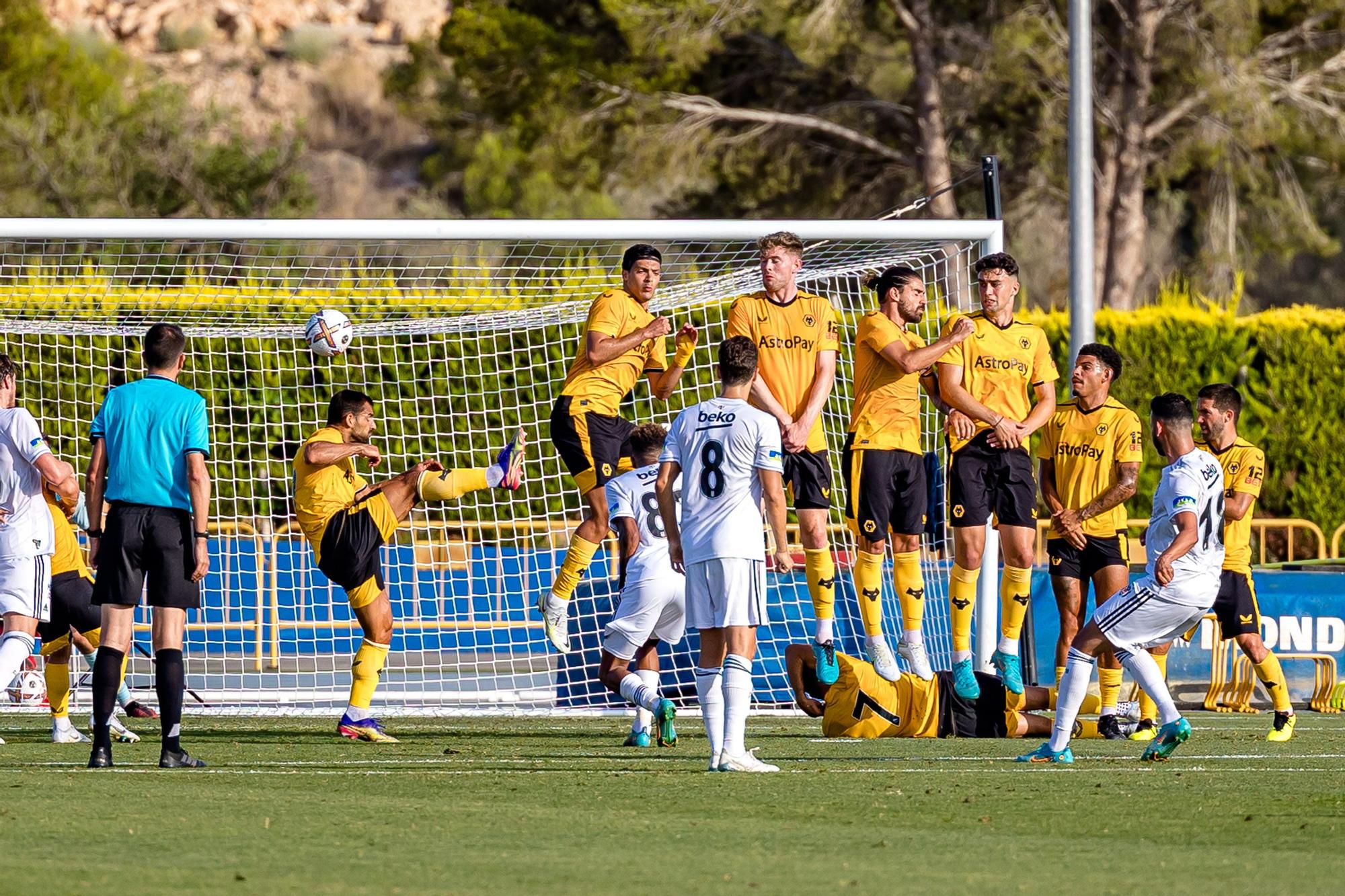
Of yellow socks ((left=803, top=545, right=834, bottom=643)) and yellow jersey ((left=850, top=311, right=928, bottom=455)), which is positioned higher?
yellow jersey ((left=850, top=311, right=928, bottom=455))

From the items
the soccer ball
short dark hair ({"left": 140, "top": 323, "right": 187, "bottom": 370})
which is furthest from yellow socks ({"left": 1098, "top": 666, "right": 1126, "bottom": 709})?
short dark hair ({"left": 140, "top": 323, "right": 187, "bottom": 370})

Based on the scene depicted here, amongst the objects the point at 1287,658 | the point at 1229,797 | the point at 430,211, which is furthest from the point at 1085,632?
the point at 430,211

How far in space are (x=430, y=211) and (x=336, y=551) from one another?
40.1 metres

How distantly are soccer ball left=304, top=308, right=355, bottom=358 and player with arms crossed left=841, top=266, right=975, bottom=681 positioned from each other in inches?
143

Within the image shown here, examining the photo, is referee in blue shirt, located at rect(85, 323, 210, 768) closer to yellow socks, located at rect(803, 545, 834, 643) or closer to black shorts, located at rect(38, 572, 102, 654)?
black shorts, located at rect(38, 572, 102, 654)

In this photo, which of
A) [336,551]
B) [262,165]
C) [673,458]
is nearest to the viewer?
[673,458]

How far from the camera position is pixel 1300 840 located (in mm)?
6348

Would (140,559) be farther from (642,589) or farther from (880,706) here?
(880,706)

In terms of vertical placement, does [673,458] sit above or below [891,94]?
below

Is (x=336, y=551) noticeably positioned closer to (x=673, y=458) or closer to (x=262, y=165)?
(x=673, y=458)

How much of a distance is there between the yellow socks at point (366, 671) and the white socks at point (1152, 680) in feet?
14.1

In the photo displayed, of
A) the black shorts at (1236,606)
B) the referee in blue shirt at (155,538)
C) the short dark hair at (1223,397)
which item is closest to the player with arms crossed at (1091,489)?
the short dark hair at (1223,397)

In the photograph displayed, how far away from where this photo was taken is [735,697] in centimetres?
827

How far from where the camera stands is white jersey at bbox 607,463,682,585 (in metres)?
10.5
